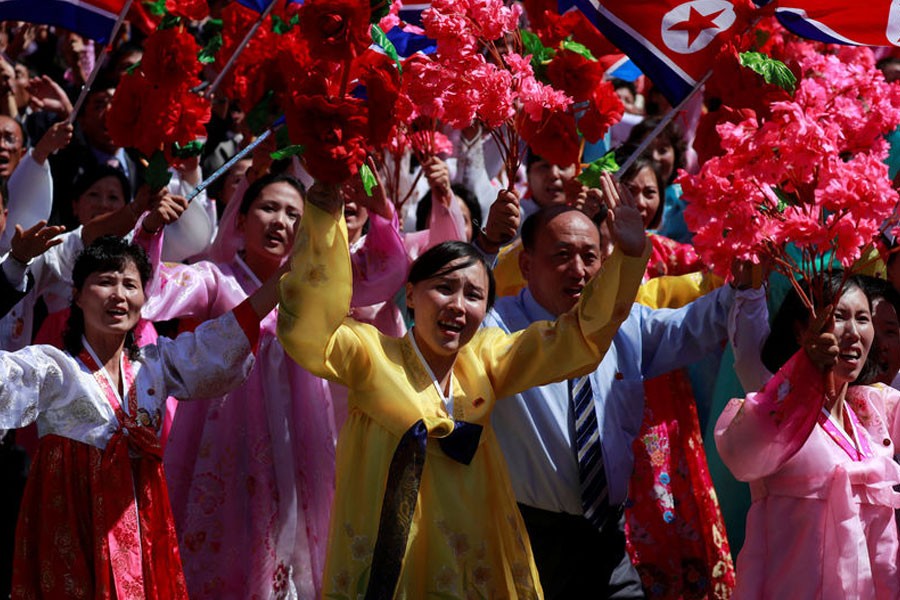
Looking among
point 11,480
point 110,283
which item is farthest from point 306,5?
point 11,480

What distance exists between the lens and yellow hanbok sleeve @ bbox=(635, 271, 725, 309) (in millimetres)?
6113

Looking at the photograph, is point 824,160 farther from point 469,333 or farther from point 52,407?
point 52,407

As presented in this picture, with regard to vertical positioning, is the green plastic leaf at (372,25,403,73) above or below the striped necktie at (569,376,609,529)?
above

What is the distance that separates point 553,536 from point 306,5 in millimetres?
2020

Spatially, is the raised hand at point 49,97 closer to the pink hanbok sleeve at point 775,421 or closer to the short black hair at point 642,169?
the short black hair at point 642,169

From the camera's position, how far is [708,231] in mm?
4812

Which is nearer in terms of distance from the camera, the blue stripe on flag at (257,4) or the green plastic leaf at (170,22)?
the green plastic leaf at (170,22)

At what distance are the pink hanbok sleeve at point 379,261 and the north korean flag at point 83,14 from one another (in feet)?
5.41

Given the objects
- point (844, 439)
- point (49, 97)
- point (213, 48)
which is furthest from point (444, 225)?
point (49, 97)

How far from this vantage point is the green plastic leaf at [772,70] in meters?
5.09

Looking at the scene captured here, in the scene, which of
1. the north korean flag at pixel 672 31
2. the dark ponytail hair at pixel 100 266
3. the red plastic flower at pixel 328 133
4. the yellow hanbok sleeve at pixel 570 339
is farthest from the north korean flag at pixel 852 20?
the dark ponytail hair at pixel 100 266

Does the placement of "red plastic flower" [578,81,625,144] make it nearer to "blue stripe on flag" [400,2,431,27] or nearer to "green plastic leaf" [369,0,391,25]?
"blue stripe on flag" [400,2,431,27]

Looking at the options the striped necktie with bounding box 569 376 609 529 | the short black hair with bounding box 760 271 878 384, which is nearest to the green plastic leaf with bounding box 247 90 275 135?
the striped necktie with bounding box 569 376 609 529

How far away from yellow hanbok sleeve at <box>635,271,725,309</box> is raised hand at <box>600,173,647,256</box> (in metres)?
1.60
